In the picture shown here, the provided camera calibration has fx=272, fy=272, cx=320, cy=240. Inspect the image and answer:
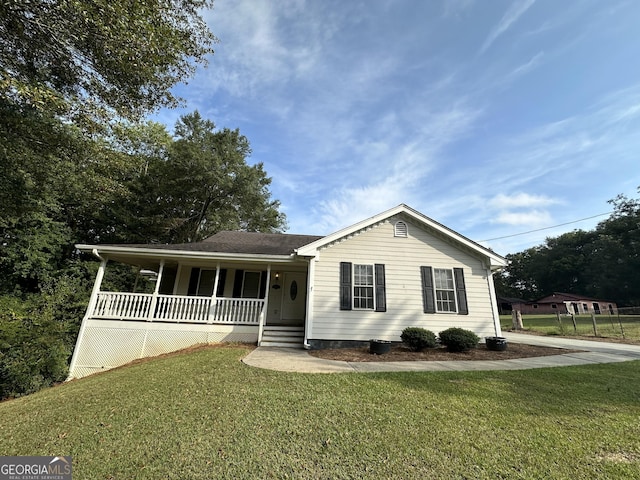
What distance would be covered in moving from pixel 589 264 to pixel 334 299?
62552 mm

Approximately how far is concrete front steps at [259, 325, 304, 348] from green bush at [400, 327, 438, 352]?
3.45 m

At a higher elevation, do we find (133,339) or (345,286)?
(345,286)

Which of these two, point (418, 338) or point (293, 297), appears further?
point (293, 297)

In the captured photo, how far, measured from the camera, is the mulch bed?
7481mm

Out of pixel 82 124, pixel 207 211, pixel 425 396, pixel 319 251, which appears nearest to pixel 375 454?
pixel 425 396

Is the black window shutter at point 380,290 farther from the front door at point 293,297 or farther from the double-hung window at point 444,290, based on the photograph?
the front door at point 293,297

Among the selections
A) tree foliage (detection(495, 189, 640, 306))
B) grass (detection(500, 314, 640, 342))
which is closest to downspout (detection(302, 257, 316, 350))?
grass (detection(500, 314, 640, 342))

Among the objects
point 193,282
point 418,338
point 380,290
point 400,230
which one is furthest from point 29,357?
point 400,230

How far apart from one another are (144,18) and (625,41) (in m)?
13.2

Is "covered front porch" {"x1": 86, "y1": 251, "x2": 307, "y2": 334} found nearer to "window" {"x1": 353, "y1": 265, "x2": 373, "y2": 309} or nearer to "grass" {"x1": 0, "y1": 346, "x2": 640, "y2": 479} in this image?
"window" {"x1": 353, "y1": 265, "x2": 373, "y2": 309}

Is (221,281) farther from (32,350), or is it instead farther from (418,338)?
(418,338)

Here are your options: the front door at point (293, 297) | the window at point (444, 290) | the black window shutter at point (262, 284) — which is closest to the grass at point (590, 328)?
the window at point (444, 290)

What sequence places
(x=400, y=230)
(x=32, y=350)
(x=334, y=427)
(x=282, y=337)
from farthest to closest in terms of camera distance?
(x=400, y=230) < (x=282, y=337) < (x=32, y=350) < (x=334, y=427)

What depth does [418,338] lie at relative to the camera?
8.34 metres
